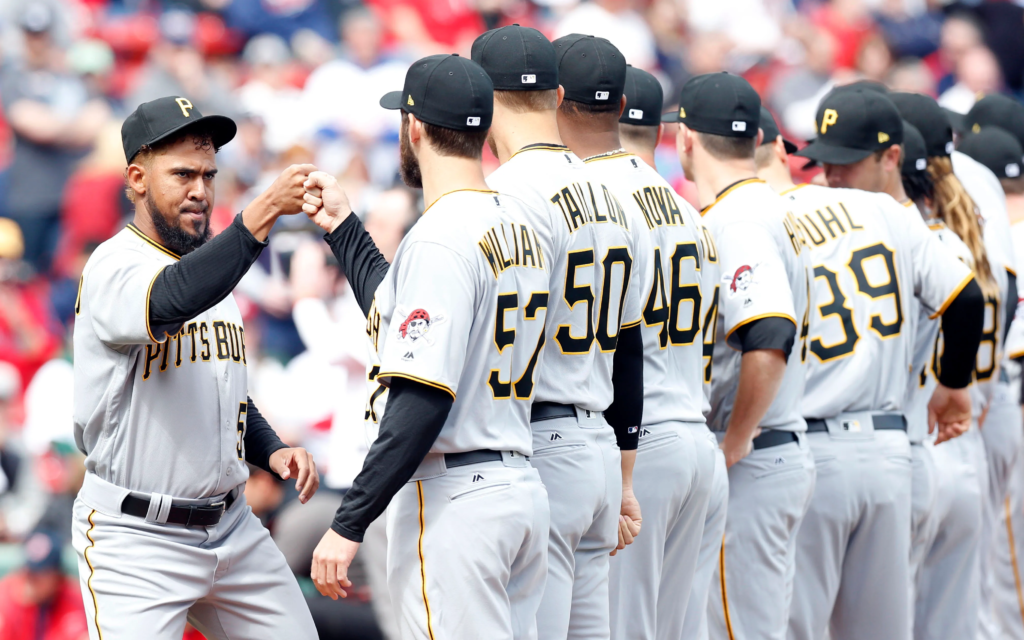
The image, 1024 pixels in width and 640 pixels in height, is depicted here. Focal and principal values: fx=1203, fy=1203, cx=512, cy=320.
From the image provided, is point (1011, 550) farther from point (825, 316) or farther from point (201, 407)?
point (201, 407)

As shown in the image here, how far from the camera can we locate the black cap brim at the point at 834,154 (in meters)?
5.24

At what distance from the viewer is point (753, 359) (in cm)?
444

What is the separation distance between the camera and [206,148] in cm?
392

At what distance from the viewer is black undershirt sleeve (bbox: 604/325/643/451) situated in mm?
3877

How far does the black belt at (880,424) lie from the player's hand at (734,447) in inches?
17.5

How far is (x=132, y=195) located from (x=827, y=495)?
2.87 m

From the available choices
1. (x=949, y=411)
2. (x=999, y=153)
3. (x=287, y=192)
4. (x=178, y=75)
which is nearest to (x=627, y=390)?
(x=287, y=192)

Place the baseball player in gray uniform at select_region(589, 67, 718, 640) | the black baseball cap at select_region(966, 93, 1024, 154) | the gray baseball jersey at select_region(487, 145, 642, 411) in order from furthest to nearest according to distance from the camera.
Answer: the black baseball cap at select_region(966, 93, 1024, 154)
the baseball player in gray uniform at select_region(589, 67, 718, 640)
the gray baseball jersey at select_region(487, 145, 642, 411)

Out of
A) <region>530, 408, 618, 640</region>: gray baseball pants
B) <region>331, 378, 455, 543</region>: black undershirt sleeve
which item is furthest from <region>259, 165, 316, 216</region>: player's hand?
<region>530, 408, 618, 640</region>: gray baseball pants

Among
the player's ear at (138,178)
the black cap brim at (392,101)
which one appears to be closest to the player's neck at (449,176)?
the black cap brim at (392,101)

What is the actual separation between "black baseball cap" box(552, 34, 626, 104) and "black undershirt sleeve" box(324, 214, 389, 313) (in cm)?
86

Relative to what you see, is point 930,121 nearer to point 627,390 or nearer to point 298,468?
point 627,390

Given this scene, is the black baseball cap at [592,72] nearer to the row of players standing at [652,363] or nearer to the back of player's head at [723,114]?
the row of players standing at [652,363]

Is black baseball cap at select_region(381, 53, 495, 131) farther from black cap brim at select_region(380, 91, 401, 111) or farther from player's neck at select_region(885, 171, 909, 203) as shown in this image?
player's neck at select_region(885, 171, 909, 203)
